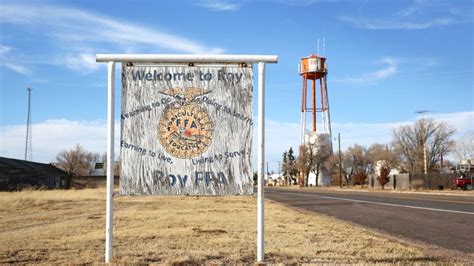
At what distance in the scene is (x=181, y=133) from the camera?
7750 mm

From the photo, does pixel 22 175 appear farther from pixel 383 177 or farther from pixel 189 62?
pixel 189 62

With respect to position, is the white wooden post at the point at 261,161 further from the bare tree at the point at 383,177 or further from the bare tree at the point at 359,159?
the bare tree at the point at 359,159

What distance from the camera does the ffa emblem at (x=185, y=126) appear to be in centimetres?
774

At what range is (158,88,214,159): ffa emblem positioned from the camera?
7.74 meters

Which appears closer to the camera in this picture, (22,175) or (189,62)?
(189,62)

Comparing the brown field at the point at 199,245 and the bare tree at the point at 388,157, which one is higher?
the bare tree at the point at 388,157

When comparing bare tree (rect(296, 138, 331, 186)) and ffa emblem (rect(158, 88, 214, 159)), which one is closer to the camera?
ffa emblem (rect(158, 88, 214, 159))

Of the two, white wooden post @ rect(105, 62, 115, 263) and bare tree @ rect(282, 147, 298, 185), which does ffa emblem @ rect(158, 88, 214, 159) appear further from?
bare tree @ rect(282, 147, 298, 185)

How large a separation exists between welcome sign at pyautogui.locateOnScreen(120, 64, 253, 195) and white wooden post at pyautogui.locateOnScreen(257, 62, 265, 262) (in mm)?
221

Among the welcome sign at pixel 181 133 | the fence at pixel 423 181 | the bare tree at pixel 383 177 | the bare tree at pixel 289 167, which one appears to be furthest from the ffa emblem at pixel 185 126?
the bare tree at pixel 289 167

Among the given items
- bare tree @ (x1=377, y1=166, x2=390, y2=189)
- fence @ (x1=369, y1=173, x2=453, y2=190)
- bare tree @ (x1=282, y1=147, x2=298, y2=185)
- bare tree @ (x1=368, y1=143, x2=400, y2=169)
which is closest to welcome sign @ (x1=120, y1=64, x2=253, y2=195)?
fence @ (x1=369, y1=173, x2=453, y2=190)

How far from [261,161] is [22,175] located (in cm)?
6131

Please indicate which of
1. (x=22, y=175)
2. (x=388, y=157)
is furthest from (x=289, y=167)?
(x=22, y=175)

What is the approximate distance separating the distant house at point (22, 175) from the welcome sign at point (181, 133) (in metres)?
53.7
